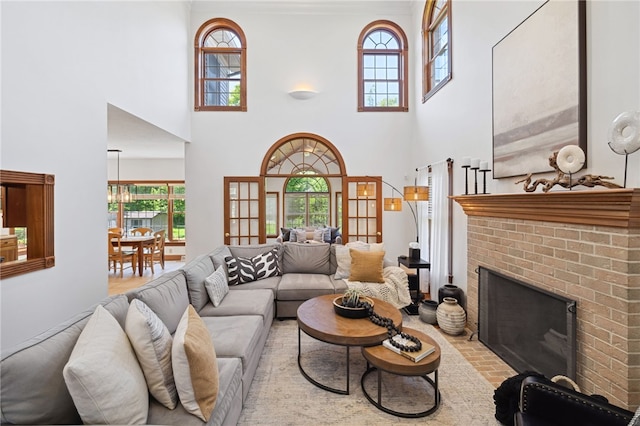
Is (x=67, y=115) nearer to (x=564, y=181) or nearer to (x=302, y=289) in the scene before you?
(x=302, y=289)

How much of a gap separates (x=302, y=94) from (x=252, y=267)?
130 inches

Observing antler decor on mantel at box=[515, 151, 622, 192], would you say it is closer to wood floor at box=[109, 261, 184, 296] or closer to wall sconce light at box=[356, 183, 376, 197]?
wall sconce light at box=[356, 183, 376, 197]

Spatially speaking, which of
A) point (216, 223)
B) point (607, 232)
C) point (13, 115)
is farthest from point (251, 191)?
point (607, 232)

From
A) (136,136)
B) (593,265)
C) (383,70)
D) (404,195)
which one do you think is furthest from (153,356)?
(383,70)

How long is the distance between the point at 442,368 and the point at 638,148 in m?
2.08

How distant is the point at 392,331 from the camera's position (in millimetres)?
2371

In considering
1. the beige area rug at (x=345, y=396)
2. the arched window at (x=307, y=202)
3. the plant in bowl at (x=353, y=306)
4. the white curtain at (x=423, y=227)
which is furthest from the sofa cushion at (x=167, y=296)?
the arched window at (x=307, y=202)

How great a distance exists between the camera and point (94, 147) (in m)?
3.00

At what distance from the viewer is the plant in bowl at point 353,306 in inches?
102

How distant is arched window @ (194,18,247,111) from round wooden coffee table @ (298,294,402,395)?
4222mm

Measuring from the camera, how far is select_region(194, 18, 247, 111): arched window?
18.2ft

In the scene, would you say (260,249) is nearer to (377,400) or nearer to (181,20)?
(377,400)

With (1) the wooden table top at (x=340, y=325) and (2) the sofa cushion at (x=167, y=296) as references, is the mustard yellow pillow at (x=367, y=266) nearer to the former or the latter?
(1) the wooden table top at (x=340, y=325)

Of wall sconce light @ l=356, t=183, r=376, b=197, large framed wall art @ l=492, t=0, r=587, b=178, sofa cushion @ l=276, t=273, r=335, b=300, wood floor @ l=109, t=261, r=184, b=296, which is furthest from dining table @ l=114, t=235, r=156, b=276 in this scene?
large framed wall art @ l=492, t=0, r=587, b=178
